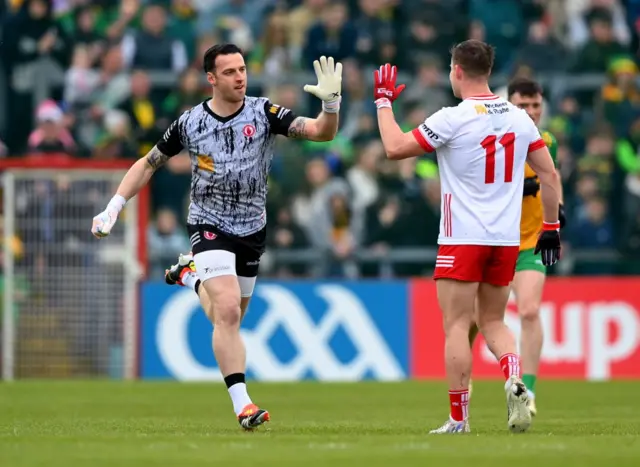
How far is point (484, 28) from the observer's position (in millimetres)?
23125

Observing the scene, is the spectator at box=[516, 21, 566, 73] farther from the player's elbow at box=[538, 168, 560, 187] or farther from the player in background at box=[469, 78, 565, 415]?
the player's elbow at box=[538, 168, 560, 187]

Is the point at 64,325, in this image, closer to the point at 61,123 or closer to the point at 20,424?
the point at 61,123

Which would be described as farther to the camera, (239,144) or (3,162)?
(3,162)

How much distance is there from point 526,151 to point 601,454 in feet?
8.00

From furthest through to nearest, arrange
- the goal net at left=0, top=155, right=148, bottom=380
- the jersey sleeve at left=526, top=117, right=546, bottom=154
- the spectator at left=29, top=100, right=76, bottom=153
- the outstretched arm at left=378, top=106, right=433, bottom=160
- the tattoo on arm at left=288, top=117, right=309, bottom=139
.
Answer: the spectator at left=29, top=100, right=76, bottom=153, the goal net at left=0, top=155, right=148, bottom=380, the tattoo on arm at left=288, top=117, right=309, bottom=139, the jersey sleeve at left=526, top=117, right=546, bottom=154, the outstretched arm at left=378, top=106, right=433, bottom=160

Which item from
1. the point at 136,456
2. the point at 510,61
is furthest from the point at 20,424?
the point at 510,61

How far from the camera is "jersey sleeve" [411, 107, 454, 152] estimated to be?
30.9 ft

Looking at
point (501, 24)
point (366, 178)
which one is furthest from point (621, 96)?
point (366, 178)

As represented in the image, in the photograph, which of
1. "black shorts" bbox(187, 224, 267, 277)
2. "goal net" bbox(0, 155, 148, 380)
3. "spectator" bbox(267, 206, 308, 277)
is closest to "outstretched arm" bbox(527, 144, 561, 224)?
"black shorts" bbox(187, 224, 267, 277)

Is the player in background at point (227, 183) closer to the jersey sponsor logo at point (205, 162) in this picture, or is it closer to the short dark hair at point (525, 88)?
the jersey sponsor logo at point (205, 162)

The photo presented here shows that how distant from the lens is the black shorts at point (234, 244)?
1027 cm

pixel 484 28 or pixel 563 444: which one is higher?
pixel 484 28

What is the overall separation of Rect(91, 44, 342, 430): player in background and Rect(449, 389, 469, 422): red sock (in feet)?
4.63

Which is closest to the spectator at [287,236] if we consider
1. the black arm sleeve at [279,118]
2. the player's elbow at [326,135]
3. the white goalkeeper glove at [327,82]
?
the black arm sleeve at [279,118]
